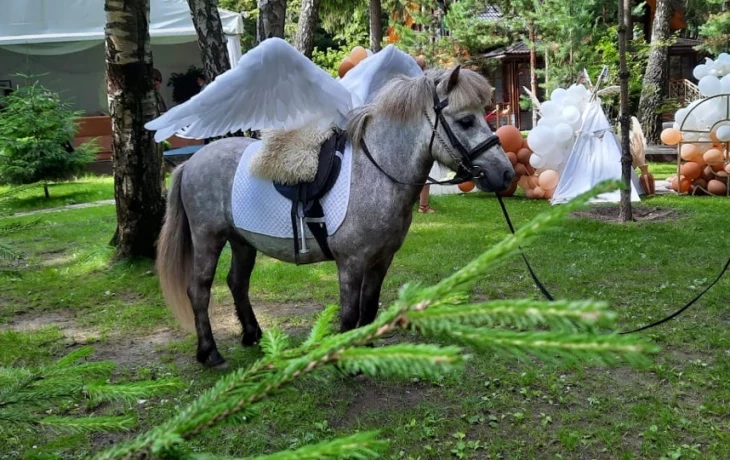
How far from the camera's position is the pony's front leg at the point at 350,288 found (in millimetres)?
3666

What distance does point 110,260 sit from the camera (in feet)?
22.4

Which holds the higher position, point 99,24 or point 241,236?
point 99,24

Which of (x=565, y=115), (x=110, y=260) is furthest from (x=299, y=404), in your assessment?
(x=565, y=115)

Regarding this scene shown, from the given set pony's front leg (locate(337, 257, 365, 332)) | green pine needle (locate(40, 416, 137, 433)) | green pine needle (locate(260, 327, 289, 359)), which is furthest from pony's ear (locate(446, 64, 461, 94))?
green pine needle (locate(40, 416, 137, 433))

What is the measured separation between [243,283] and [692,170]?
8.12m

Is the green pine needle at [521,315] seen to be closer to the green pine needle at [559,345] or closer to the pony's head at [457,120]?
the green pine needle at [559,345]

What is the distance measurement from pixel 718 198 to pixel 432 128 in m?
7.71

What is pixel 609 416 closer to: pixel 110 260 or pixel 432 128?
pixel 432 128

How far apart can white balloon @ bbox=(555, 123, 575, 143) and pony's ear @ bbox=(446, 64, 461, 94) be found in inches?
266

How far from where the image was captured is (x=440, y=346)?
2.00 feet

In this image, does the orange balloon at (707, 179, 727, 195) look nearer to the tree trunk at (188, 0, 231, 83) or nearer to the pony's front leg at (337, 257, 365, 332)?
the tree trunk at (188, 0, 231, 83)

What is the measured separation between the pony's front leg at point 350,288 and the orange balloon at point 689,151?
7892 mm

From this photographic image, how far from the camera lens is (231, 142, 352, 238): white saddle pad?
3678 millimetres

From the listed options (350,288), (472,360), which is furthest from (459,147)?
(472,360)
